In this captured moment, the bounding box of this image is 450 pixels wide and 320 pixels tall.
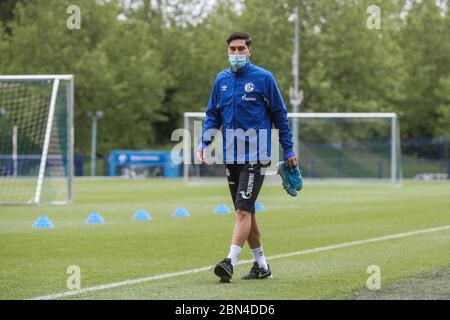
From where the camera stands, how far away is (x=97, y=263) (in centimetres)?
1079

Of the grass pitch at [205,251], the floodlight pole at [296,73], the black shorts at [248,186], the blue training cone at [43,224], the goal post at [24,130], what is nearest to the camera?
the grass pitch at [205,251]

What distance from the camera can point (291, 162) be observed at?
941 cm

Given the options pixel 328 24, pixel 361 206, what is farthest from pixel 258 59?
pixel 361 206

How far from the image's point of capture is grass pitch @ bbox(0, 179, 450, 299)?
8633mm

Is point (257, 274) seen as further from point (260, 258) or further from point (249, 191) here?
point (249, 191)

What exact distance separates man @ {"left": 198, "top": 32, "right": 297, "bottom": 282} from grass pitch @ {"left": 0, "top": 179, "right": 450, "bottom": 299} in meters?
0.66

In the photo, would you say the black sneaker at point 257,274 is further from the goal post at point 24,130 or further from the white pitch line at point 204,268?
the goal post at point 24,130

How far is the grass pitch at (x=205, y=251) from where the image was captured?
863 centimetres

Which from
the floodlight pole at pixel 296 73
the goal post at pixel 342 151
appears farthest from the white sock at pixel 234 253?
the floodlight pole at pixel 296 73

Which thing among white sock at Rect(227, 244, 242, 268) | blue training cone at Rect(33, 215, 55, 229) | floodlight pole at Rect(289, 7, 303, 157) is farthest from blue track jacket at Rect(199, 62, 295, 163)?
floodlight pole at Rect(289, 7, 303, 157)

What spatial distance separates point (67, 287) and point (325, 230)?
25.4ft

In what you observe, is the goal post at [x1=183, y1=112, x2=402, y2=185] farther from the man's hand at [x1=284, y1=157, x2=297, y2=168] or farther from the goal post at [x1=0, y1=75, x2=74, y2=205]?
the man's hand at [x1=284, y1=157, x2=297, y2=168]

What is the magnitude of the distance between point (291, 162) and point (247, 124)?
0.53m
